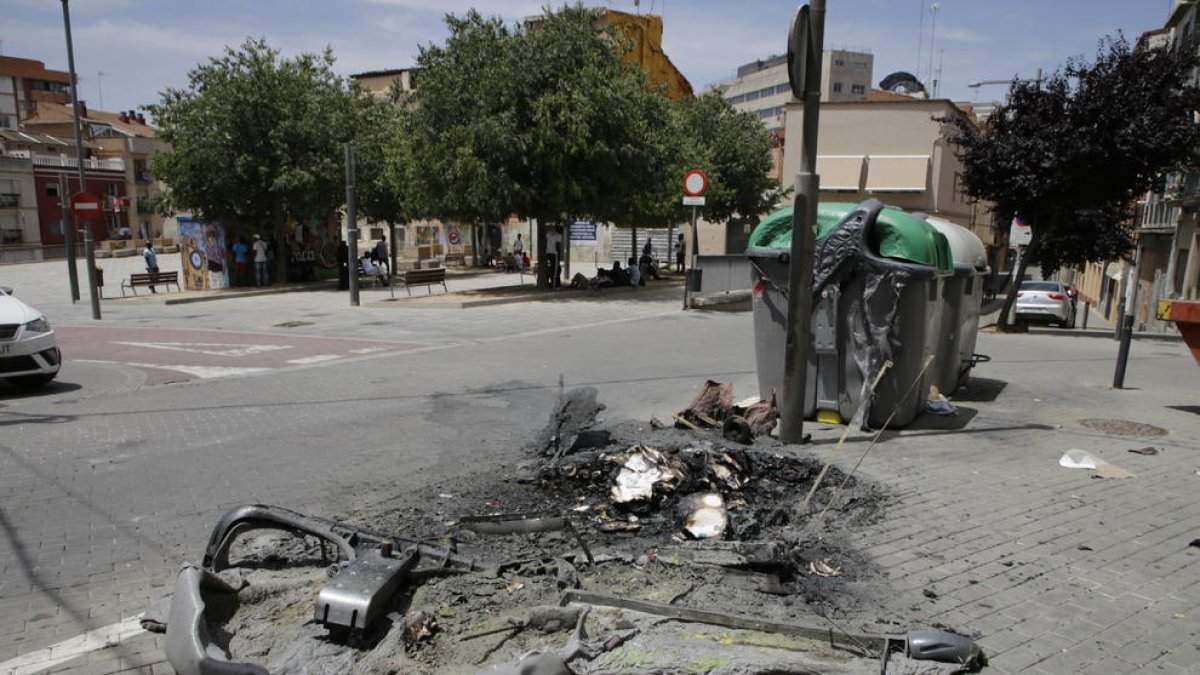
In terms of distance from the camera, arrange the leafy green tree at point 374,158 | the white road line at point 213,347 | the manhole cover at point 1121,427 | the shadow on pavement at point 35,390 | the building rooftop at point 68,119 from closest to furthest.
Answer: the manhole cover at point 1121,427 < the shadow on pavement at point 35,390 < the white road line at point 213,347 < the leafy green tree at point 374,158 < the building rooftop at point 68,119

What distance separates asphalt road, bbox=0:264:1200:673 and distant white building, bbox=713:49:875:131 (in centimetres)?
8519

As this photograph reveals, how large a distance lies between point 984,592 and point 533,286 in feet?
69.4

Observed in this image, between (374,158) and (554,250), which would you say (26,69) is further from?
(554,250)

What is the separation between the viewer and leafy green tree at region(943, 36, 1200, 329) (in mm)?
15453

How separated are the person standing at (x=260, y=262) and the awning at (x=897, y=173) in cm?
2678

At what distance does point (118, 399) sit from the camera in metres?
9.14

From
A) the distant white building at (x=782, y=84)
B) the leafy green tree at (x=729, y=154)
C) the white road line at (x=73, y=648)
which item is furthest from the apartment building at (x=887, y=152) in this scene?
the distant white building at (x=782, y=84)

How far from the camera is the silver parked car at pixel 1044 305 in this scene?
2378 cm

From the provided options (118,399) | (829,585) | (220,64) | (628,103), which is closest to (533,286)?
(628,103)

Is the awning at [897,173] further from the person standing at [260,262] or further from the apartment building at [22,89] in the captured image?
the apartment building at [22,89]

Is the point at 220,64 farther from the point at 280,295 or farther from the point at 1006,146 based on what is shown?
the point at 1006,146

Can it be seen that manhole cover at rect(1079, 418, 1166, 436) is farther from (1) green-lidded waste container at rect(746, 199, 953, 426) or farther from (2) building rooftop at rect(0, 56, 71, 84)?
(2) building rooftop at rect(0, 56, 71, 84)

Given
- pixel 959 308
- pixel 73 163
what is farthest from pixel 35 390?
pixel 73 163

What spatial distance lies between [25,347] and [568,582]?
28.6ft
